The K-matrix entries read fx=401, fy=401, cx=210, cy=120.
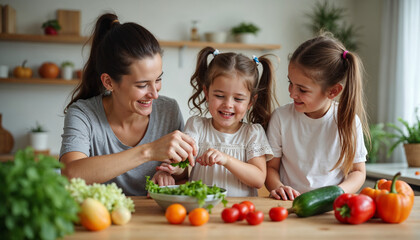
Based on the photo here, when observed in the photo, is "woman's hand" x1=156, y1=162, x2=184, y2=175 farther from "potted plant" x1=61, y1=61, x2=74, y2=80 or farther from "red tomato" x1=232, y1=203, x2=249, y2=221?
"potted plant" x1=61, y1=61, x2=74, y2=80

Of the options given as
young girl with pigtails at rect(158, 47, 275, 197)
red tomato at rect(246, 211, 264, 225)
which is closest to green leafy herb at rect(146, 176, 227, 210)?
red tomato at rect(246, 211, 264, 225)

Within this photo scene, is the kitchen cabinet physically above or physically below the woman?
above

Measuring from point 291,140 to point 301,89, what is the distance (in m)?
0.29

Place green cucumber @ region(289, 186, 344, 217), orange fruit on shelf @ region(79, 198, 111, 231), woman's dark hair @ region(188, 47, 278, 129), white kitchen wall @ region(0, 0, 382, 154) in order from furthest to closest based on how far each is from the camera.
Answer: white kitchen wall @ region(0, 0, 382, 154), woman's dark hair @ region(188, 47, 278, 129), green cucumber @ region(289, 186, 344, 217), orange fruit on shelf @ region(79, 198, 111, 231)

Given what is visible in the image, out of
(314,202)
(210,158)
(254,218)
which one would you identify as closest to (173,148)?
(210,158)

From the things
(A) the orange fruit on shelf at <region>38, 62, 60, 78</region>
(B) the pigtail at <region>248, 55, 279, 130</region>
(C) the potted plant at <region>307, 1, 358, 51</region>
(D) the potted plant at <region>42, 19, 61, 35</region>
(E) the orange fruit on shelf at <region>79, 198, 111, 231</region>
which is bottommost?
(E) the orange fruit on shelf at <region>79, 198, 111, 231</region>

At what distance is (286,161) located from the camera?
2072mm

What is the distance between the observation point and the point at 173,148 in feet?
5.07

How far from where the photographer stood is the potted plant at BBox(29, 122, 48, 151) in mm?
4434

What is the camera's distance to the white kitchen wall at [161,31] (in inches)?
181

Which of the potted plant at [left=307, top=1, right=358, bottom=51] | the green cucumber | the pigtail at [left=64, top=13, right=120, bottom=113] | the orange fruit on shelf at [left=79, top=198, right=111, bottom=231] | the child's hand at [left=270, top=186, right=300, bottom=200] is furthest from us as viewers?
the potted plant at [left=307, top=1, right=358, bottom=51]

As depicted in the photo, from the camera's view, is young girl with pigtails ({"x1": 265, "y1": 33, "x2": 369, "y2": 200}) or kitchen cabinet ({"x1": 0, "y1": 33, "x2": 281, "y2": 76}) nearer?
young girl with pigtails ({"x1": 265, "y1": 33, "x2": 369, "y2": 200})

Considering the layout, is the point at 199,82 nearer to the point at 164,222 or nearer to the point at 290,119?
the point at 290,119

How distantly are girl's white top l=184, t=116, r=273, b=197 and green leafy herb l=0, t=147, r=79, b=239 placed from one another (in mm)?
1035
